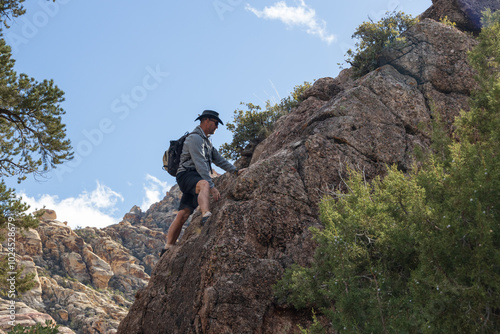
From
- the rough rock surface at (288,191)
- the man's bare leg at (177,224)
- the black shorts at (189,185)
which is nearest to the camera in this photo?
the rough rock surface at (288,191)

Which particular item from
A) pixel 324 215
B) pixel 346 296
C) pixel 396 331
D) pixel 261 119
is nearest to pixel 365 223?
pixel 324 215

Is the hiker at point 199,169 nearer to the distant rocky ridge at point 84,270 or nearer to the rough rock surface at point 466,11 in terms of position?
the rough rock surface at point 466,11

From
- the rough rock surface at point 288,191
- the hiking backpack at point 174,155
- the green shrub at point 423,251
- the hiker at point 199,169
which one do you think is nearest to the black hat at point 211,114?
the hiker at point 199,169

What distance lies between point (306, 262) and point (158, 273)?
133 inches

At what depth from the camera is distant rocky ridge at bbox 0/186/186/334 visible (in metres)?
49.1

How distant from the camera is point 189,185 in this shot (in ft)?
27.6

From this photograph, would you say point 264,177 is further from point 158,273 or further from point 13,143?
point 13,143

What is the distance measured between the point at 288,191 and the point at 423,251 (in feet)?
12.5

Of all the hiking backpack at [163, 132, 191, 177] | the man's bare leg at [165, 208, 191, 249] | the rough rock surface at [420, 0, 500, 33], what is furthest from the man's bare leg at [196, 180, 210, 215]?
the rough rock surface at [420, 0, 500, 33]

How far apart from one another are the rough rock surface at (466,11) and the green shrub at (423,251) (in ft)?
27.4

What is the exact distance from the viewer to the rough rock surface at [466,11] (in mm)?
13203

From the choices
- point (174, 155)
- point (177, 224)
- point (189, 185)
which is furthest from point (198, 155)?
point (177, 224)

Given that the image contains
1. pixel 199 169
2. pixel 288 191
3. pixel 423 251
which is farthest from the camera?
pixel 199 169

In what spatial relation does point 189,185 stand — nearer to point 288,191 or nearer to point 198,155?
point 198,155
